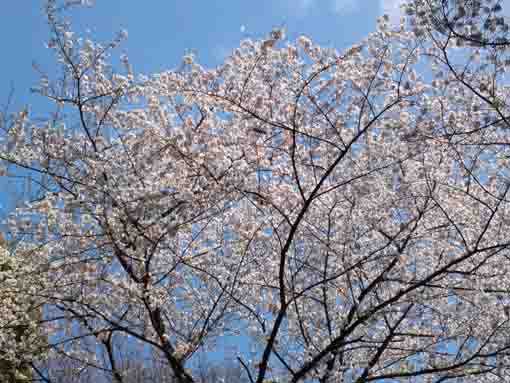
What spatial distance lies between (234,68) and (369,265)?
3.19 metres

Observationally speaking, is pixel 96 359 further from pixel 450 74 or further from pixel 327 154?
pixel 450 74

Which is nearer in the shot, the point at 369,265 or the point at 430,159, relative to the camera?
the point at 430,159

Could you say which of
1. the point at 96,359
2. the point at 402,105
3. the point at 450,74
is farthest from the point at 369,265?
the point at 96,359

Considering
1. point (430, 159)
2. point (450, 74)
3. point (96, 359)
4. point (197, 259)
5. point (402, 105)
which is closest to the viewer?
point (450, 74)

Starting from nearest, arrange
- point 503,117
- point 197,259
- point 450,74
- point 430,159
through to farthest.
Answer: point 503,117 < point 450,74 < point 430,159 < point 197,259

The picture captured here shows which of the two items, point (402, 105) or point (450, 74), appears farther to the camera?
point (402, 105)

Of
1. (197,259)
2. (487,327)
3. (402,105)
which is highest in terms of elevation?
(402,105)

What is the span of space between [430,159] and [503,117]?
1.87 m

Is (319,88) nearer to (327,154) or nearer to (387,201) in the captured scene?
(327,154)

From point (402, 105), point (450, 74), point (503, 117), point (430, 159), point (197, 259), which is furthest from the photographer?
point (197, 259)

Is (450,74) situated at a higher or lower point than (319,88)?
lower

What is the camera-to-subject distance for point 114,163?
5.95m

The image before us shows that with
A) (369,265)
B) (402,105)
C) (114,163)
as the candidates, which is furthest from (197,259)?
(402,105)

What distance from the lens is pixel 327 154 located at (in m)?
6.68
